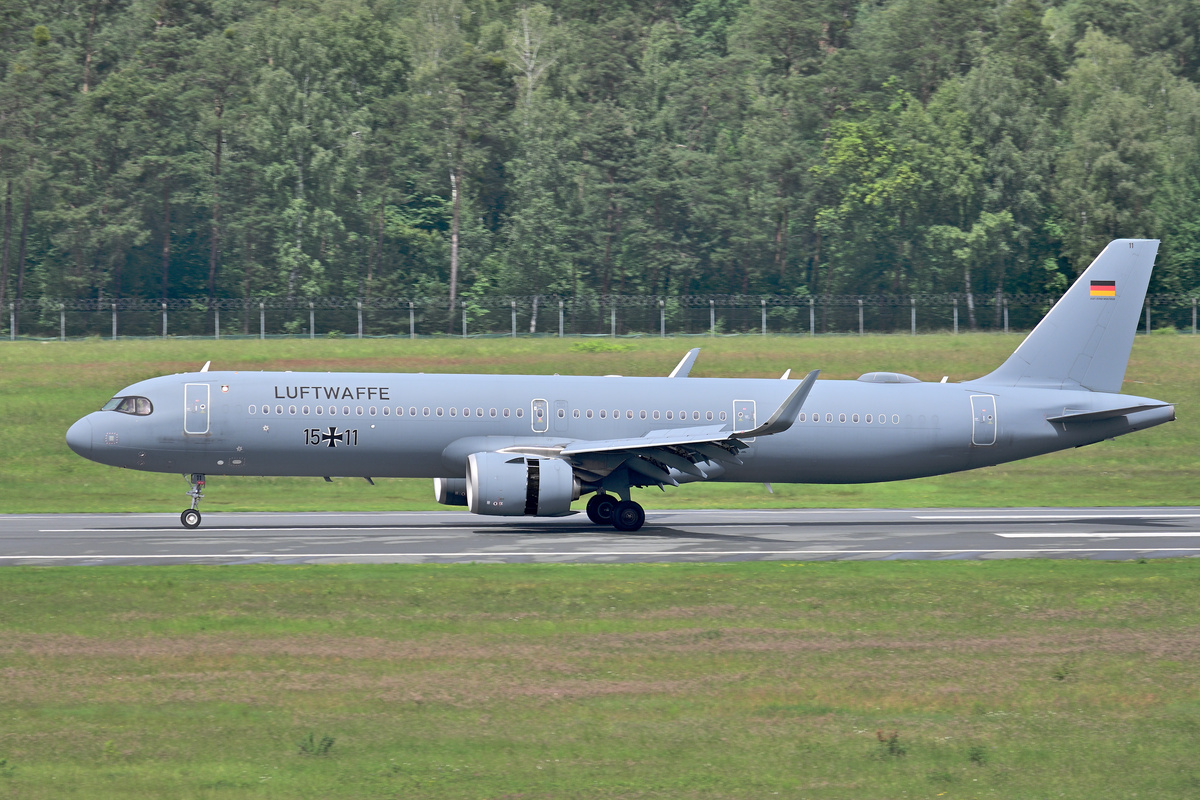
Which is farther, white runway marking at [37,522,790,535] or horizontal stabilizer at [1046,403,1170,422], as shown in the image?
horizontal stabilizer at [1046,403,1170,422]

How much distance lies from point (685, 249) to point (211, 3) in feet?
126

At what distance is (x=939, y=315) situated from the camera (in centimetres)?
7731

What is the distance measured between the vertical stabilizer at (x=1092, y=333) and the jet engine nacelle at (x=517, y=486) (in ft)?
41.0

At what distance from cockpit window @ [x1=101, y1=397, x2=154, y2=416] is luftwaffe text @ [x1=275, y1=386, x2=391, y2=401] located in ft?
9.51

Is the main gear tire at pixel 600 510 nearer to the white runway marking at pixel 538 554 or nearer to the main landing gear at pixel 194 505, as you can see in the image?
the white runway marking at pixel 538 554

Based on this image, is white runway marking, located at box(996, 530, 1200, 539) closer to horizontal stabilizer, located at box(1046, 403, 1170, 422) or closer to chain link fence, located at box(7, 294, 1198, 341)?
horizontal stabilizer, located at box(1046, 403, 1170, 422)

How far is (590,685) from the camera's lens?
14.9m

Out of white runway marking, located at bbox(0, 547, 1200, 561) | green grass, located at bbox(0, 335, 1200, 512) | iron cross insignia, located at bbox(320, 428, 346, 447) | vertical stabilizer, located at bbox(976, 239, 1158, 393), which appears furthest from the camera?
green grass, located at bbox(0, 335, 1200, 512)

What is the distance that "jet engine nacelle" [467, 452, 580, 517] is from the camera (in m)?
28.8

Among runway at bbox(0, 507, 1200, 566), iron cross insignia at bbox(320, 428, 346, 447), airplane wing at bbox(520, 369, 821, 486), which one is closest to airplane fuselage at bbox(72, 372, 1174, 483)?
iron cross insignia at bbox(320, 428, 346, 447)

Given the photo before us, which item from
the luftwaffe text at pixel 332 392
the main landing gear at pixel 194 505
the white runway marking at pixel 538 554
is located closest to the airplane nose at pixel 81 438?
the main landing gear at pixel 194 505

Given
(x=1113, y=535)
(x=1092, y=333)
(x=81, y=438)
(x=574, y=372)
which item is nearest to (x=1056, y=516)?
(x=1092, y=333)

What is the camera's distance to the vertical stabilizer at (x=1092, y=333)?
35188 millimetres

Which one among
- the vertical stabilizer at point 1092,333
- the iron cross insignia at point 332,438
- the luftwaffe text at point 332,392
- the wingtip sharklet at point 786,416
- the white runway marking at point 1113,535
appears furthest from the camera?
the vertical stabilizer at point 1092,333
